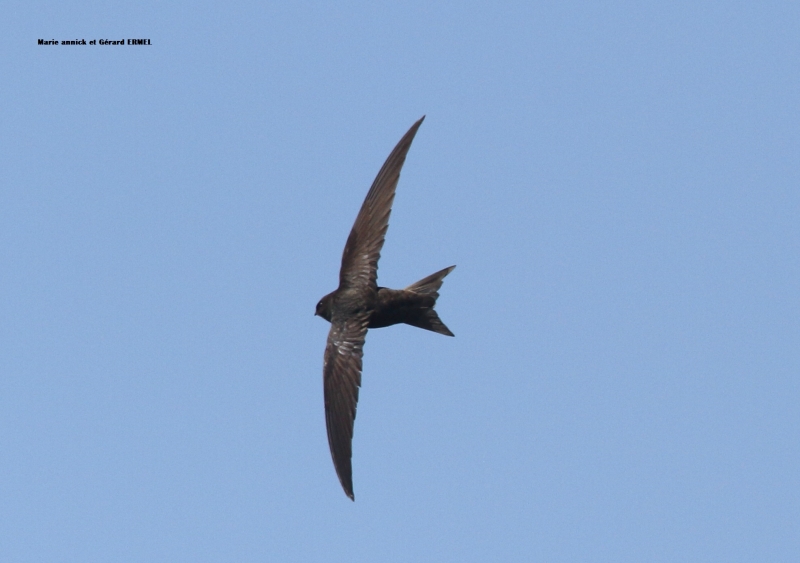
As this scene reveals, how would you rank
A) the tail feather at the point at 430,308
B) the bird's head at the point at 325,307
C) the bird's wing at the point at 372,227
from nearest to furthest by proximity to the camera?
the bird's wing at the point at 372,227 → the tail feather at the point at 430,308 → the bird's head at the point at 325,307

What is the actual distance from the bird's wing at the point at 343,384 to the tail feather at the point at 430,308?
782mm

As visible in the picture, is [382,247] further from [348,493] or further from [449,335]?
[348,493]

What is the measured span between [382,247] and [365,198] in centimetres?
74

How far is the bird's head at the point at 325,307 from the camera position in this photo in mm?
15219

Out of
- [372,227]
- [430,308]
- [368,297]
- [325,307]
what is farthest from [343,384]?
[372,227]

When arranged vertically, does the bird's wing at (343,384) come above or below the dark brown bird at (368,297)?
below

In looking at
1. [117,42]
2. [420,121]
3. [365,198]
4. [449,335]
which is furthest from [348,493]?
[117,42]

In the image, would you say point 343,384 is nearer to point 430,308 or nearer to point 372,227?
point 430,308

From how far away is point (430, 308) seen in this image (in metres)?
15.0

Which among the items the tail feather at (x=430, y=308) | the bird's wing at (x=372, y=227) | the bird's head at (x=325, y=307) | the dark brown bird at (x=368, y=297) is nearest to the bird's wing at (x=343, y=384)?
the dark brown bird at (x=368, y=297)

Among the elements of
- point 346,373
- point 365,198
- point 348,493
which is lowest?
point 348,493

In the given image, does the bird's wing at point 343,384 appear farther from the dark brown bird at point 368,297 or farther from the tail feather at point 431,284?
the tail feather at point 431,284

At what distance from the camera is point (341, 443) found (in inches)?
551

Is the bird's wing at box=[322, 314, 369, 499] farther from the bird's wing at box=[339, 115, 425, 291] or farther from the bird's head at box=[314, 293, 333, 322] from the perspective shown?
the bird's wing at box=[339, 115, 425, 291]
